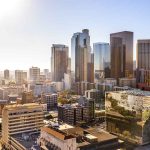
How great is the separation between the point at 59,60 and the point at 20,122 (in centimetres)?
4973

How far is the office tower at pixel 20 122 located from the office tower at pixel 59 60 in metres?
48.2

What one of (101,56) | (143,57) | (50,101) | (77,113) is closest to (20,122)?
(77,113)

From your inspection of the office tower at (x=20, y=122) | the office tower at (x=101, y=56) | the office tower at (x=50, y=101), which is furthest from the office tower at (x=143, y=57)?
the office tower at (x=20, y=122)

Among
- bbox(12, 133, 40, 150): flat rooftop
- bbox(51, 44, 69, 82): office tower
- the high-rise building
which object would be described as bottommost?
bbox(12, 133, 40, 150): flat rooftop

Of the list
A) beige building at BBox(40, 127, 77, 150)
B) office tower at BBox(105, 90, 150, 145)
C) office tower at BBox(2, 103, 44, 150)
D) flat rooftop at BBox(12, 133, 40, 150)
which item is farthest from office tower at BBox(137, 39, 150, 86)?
beige building at BBox(40, 127, 77, 150)

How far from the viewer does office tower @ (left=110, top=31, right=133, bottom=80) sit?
60562mm

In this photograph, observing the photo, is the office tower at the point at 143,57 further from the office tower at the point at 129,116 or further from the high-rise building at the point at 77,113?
the office tower at the point at 129,116

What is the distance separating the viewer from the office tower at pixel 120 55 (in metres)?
60.6

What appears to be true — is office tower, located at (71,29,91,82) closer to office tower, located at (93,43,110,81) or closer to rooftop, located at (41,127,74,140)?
office tower, located at (93,43,110,81)

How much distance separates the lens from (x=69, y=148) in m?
15.7

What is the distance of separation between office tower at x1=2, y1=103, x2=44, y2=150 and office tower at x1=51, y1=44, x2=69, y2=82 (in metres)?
48.2

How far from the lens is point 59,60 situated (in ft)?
232

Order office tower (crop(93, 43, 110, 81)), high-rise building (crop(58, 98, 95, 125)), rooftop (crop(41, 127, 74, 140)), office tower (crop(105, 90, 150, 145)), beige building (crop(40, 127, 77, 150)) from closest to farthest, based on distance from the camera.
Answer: beige building (crop(40, 127, 77, 150))
rooftop (crop(41, 127, 74, 140))
office tower (crop(105, 90, 150, 145))
high-rise building (crop(58, 98, 95, 125))
office tower (crop(93, 43, 110, 81))

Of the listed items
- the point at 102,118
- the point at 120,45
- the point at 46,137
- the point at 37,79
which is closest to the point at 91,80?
the point at 120,45
